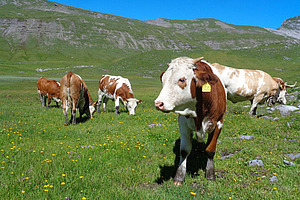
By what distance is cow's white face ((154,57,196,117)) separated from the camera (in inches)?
170

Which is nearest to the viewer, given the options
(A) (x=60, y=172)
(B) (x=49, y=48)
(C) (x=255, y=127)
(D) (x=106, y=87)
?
(A) (x=60, y=172)

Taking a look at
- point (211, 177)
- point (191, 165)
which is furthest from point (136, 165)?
point (211, 177)

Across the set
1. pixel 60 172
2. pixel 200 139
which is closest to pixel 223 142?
pixel 200 139

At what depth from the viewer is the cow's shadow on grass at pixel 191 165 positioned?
5854mm

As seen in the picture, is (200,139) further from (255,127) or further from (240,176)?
(255,127)

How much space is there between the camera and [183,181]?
5.48 meters

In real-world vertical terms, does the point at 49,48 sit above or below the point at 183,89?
above

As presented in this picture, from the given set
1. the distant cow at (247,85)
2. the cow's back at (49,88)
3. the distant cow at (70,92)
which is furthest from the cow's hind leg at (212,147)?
the cow's back at (49,88)

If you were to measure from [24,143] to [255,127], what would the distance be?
9436 millimetres

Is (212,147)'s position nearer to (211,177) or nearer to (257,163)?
(211,177)

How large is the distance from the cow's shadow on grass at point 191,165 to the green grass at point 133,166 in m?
0.03

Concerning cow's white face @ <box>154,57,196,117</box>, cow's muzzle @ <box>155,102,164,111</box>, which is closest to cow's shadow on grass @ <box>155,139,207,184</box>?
cow's white face @ <box>154,57,196,117</box>

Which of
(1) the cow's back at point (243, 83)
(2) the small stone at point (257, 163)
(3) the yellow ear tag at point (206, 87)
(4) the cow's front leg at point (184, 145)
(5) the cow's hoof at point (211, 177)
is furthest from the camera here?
(1) the cow's back at point (243, 83)

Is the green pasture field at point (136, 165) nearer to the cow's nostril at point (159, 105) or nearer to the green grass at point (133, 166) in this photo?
the green grass at point (133, 166)
